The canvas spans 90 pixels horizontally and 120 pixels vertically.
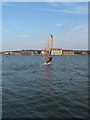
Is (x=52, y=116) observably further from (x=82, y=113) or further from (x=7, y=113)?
(x=7, y=113)

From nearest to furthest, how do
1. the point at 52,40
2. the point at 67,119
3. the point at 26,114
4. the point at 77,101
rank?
1. the point at 67,119
2. the point at 26,114
3. the point at 77,101
4. the point at 52,40

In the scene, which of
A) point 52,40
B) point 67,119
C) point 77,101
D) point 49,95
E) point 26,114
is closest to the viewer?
point 67,119

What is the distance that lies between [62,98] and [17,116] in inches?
251

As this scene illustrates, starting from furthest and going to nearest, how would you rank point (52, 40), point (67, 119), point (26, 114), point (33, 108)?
point (52, 40) → point (33, 108) → point (26, 114) → point (67, 119)

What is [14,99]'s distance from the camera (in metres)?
15.4

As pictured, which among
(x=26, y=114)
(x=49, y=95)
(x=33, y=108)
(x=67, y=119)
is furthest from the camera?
(x=49, y=95)

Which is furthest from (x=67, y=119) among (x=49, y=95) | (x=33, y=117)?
(x=49, y=95)

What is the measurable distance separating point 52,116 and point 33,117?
5.32 ft

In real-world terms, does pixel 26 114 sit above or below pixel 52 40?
below

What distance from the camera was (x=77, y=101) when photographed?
48.9ft

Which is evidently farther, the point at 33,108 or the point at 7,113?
the point at 33,108

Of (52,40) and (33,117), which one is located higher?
(52,40)

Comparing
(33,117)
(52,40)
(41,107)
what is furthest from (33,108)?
(52,40)

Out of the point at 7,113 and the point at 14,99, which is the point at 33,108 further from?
the point at 14,99
